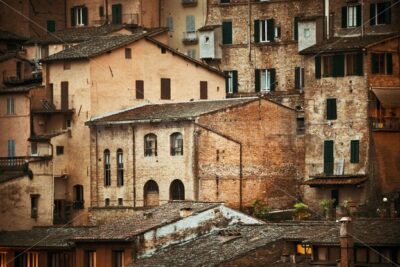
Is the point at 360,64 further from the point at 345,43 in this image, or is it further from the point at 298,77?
the point at 298,77

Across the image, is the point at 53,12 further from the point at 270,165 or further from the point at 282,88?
the point at 270,165

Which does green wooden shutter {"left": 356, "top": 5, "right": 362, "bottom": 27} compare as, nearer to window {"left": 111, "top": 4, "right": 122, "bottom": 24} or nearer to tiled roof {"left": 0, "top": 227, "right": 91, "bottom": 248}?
window {"left": 111, "top": 4, "right": 122, "bottom": 24}

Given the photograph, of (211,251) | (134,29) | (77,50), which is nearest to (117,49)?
(77,50)

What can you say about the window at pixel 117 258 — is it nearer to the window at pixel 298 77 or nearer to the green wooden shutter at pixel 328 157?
the green wooden shutter at pixel 328 157

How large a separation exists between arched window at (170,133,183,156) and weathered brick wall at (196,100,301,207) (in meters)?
1.25

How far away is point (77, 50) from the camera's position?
11056 centimetres

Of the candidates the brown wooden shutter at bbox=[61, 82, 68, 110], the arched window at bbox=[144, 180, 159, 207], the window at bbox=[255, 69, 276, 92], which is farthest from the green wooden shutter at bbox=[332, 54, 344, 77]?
the brown wooden shutter at bbox=[61, 82, 68, 110]

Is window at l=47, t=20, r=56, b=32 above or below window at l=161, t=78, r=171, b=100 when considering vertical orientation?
above

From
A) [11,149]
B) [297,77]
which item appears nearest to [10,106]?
[11,149]

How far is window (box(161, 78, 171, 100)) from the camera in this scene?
111000 mm

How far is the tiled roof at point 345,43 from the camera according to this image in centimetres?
10319

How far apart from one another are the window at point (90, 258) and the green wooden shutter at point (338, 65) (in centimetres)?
1952

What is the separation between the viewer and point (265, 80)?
11538 cm

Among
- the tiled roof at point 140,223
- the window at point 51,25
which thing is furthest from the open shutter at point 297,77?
the tiled roof at point 140,223
